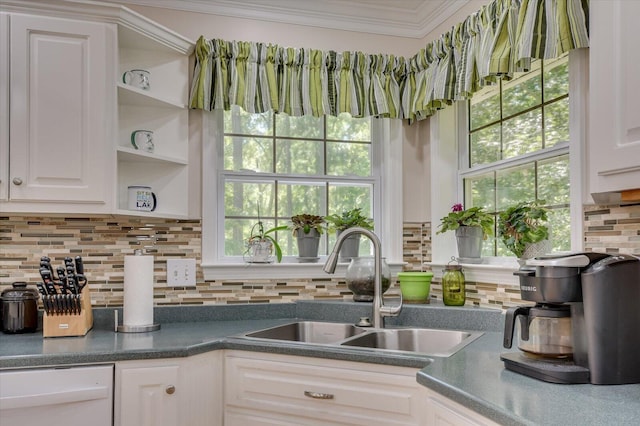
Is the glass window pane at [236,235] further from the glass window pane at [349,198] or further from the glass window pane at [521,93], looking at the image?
the glass window pane at [521,93]

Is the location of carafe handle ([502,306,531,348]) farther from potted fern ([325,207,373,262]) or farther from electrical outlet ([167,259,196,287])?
electrical outlet ([167,259,196,287])

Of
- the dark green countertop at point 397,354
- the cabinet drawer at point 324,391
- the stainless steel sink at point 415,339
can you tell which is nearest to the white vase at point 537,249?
the dark green countertop at point 397,354

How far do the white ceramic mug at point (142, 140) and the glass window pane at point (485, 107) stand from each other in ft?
5.25

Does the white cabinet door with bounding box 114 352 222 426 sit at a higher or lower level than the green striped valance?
lower

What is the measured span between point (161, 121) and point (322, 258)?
107 centimetres

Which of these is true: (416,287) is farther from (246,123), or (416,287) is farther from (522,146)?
(246,123)

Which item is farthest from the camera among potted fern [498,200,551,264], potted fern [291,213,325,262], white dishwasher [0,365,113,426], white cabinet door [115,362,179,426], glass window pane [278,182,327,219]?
glass window pane [278,182,327,219]

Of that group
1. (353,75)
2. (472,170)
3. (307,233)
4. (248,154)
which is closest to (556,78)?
(472,170)

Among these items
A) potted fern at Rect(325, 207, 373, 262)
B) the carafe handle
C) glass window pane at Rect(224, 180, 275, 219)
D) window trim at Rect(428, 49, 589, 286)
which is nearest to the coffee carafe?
the carafe handle

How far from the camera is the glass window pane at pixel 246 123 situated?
2783 mm

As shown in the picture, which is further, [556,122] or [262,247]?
[262,247]

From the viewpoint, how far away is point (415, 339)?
2273 mm

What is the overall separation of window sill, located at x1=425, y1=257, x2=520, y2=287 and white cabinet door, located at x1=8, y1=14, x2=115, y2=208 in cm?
163

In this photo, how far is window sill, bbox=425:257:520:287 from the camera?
2195 millimetres
